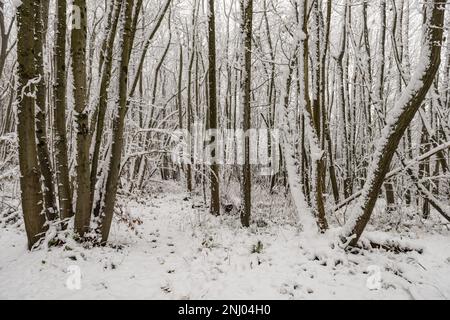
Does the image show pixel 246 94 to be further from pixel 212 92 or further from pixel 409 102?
pixel 409 102

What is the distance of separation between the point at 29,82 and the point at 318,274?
4.91 metres

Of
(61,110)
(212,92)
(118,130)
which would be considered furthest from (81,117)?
(212,92)

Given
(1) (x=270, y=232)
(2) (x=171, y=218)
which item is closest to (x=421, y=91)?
(1) (x=270, y=232)

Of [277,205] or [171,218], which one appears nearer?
[171,218]

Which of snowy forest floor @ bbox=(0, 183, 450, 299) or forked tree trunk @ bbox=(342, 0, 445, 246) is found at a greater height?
forked tree trunk @ bbox=(342, 0, 445, 246)

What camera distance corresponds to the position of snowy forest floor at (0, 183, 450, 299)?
4.02 metres

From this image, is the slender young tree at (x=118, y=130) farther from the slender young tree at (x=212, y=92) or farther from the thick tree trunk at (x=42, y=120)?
the slender young tree at (x=212, y=92)

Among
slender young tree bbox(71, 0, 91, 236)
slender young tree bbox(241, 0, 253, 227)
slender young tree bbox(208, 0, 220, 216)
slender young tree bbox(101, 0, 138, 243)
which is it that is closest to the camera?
slender young tree bbox(71, 0, 91, 236)

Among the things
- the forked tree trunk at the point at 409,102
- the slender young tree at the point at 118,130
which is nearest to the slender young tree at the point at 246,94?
the slender young tree at the point at 118,130

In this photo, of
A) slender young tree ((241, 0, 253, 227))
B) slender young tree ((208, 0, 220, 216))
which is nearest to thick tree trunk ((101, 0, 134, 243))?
slender young tree ((241, 0, 253, 227))

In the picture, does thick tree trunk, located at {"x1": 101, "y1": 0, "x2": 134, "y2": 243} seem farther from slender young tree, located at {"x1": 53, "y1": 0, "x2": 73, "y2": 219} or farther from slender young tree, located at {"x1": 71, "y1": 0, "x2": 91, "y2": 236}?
slender young tree, located at {"x1": 53, "y1": 0, "x2": 73, "y2": 219}

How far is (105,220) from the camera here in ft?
17.8

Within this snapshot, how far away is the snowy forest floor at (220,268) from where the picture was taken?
402cm
